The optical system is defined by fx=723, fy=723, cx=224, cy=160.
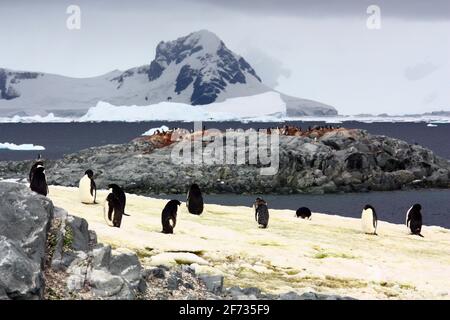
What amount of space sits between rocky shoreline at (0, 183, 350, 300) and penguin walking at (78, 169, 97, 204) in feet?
36.5

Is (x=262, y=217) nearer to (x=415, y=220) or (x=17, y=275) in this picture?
(x=415, y=220)

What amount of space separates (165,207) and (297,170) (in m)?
64.6

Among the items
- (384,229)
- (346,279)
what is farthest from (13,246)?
(384,229)

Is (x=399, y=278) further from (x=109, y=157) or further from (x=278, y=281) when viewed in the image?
(x=109, y=157)

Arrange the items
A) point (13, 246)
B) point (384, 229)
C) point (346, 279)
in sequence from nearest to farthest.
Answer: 1. point (13, 246)
2. point (346, 279)
3. point (384, 229)

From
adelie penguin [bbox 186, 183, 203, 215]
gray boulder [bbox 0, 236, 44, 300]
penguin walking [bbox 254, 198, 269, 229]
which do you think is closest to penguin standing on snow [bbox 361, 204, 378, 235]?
penguin walking [bbox 254, 198, 269, 229]

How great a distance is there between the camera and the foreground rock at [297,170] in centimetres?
8669

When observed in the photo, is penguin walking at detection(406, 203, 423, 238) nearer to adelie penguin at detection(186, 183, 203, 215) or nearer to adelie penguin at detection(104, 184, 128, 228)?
adelie penguin at detection(186, 183, 203, 215)

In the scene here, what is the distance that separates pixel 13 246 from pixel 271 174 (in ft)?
246

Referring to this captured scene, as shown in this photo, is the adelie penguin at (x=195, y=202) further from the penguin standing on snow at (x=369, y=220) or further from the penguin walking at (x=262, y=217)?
the penguin standing on snow at (x=369, y=220)

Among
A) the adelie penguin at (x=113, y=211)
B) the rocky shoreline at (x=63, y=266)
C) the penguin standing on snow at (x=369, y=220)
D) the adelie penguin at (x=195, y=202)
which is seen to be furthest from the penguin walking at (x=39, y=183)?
the penguin standing on snow at (x=369, y=220)

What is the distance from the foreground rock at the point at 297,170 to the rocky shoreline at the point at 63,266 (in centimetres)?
6819

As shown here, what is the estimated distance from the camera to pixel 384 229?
33.1 metres

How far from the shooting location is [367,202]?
267ft
